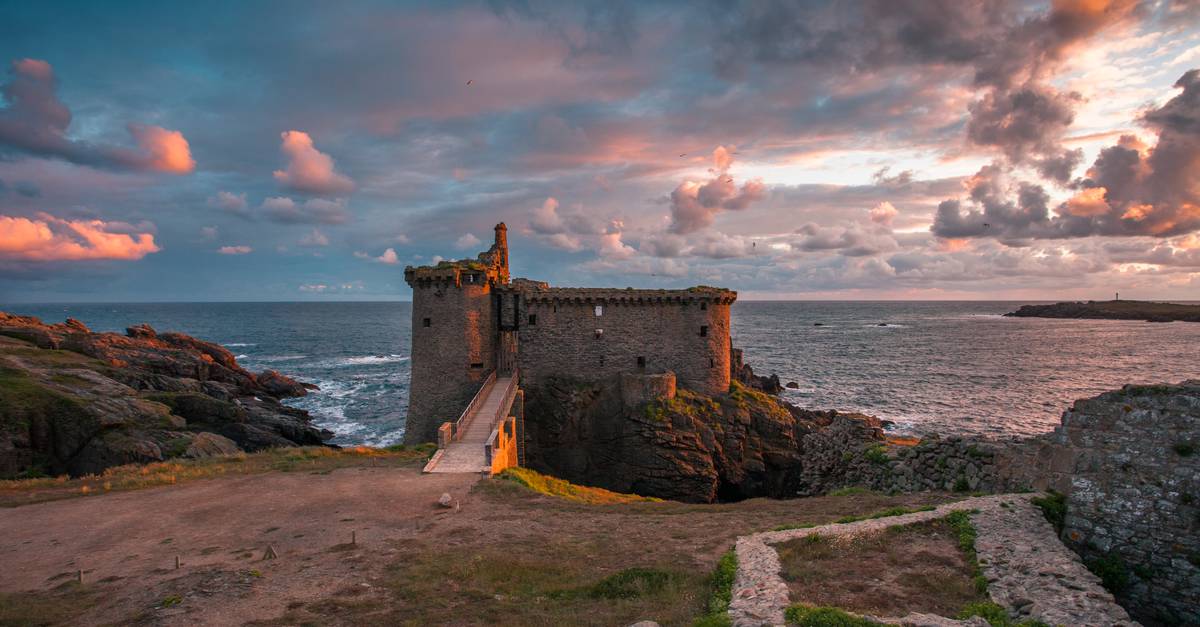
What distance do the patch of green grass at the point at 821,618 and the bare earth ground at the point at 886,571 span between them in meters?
0.83

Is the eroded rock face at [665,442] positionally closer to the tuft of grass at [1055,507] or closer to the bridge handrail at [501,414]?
the bridge handrail at [501,414]

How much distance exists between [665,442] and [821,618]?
1008 inches

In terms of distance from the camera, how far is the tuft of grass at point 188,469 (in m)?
21.1

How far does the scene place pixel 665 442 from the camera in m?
34.6

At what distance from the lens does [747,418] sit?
1443 inches

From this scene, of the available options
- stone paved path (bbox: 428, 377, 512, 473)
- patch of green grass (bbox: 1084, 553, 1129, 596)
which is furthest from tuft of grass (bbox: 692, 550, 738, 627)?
stone paved path (bbox: 428, 377, 512, 473)

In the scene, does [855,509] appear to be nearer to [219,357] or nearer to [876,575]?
[876,575]

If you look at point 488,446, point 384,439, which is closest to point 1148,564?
point 488,446

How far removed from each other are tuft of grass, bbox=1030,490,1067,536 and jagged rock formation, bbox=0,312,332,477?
34098mm

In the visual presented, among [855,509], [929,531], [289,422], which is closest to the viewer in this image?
[929,531]

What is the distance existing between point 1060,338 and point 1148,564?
15847 cm

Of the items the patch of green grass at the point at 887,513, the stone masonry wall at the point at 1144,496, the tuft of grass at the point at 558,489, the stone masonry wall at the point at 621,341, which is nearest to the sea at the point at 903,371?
the stone masonry wall at the point at 621,341

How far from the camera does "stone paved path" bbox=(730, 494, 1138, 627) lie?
30.6ft

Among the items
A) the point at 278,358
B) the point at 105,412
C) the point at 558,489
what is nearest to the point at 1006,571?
the point at 558,489
